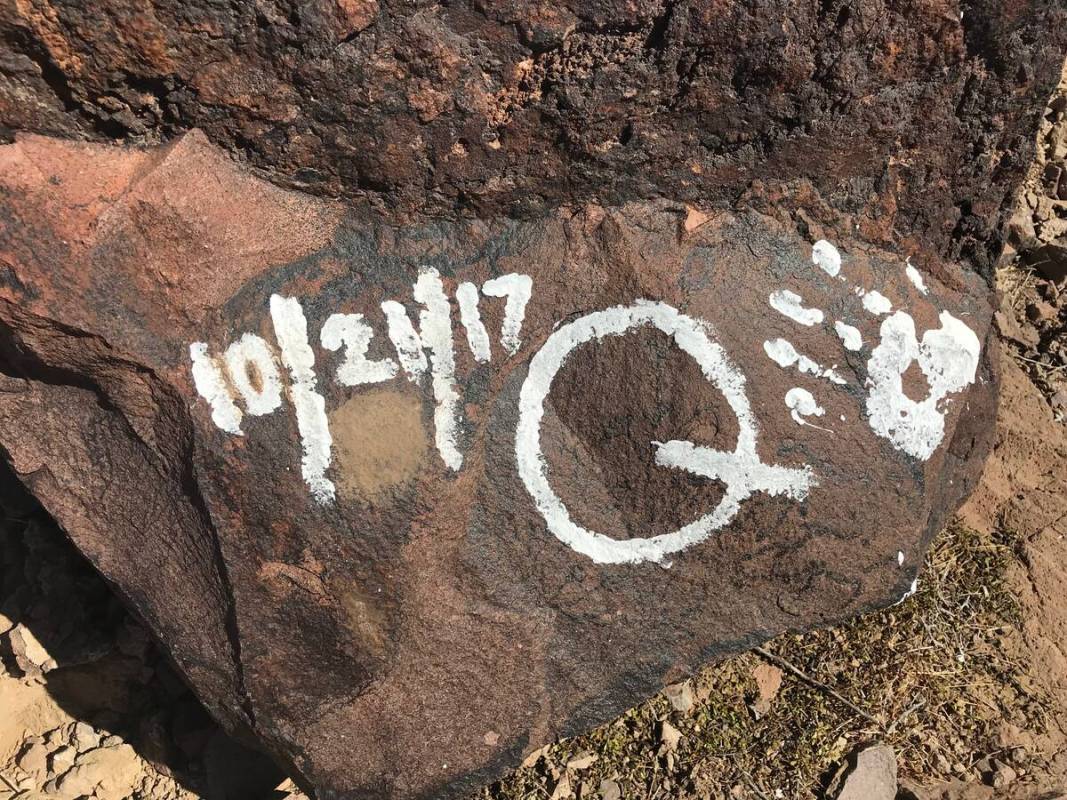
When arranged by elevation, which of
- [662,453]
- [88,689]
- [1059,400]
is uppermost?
[662,453]

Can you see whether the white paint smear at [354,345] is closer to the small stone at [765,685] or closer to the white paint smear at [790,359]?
the white paint smear at [790,359]

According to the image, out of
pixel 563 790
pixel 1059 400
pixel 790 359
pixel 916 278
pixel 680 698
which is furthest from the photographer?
pixel 1059 400

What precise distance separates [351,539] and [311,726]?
1.49 ft

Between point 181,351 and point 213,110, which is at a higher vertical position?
point 213,110

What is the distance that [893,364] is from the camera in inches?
82.0

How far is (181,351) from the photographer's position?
191cm

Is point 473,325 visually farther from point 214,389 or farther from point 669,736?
point 669,736

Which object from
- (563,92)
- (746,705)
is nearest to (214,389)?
(563,92)

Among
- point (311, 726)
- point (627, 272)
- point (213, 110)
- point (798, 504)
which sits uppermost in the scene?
point (213, 110)

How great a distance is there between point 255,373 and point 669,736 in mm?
1551

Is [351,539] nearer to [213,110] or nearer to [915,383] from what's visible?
[213,110]

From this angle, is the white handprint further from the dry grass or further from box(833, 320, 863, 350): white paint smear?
the dry grass

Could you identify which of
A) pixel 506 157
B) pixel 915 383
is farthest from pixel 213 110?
pixel 915 383

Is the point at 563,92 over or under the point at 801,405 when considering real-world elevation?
over
